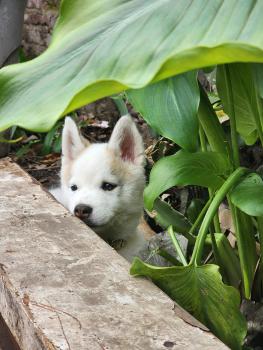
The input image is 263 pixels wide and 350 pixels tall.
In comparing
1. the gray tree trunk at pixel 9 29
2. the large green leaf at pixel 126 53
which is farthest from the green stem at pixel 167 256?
the gray tree trunk at pixel 9 29

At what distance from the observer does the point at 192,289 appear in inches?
60.0

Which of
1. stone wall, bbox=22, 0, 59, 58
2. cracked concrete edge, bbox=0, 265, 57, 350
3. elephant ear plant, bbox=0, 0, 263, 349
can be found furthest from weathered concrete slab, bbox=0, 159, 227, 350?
stone wall, bbox=22, 0, 59, 58

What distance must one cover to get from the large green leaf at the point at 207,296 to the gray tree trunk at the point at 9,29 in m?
1.65

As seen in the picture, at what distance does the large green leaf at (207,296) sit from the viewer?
1.49 meters

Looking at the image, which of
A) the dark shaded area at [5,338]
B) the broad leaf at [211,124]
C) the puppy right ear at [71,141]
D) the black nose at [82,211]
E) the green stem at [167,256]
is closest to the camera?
the broad leaf at [211,124]

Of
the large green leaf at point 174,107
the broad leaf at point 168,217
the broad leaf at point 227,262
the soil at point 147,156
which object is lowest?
the soil at point 147,156

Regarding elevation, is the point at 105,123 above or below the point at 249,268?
below

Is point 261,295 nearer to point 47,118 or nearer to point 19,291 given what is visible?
point 19,291

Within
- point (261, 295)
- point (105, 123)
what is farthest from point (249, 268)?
point (105, 123)

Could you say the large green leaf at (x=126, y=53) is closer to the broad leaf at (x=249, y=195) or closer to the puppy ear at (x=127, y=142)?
the broad leaf at (x=249, y=195)

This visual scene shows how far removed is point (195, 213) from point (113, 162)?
1.34ft

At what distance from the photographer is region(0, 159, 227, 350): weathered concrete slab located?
4.40 feet

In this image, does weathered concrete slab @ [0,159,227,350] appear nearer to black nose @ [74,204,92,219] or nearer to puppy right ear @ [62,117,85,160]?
black nose @ [74,204,92,219]

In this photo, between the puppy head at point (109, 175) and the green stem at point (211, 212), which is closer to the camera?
the green stem at point (211, 212)
